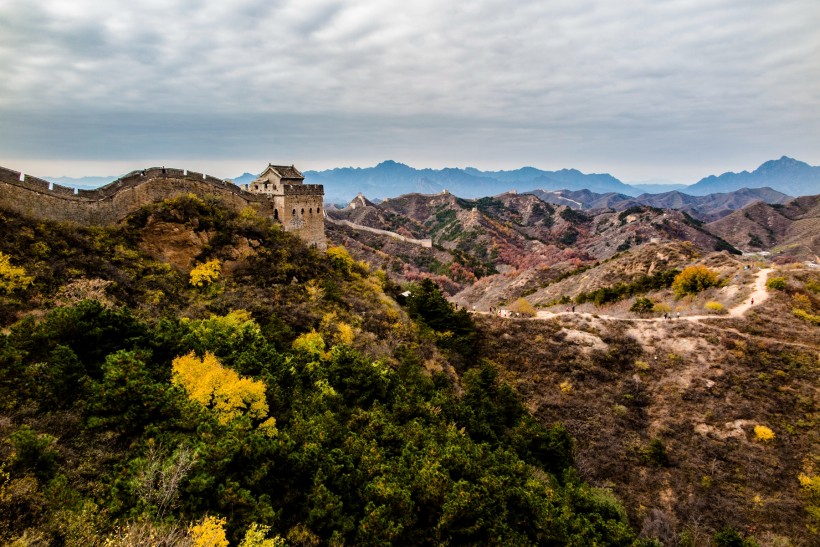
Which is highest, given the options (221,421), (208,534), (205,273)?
(205,273)

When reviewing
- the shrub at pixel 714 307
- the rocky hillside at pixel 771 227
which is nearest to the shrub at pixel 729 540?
the shrub at pixel 714 307

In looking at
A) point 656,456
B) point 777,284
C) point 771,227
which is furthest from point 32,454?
point 771,227

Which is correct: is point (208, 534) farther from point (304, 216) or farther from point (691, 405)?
point (691, 405)

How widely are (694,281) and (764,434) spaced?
2624cm

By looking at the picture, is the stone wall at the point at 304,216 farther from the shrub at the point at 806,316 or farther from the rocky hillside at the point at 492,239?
the rocky hillside at the point at 492,239

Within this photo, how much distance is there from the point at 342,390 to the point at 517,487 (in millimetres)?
9140

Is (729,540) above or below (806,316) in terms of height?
below

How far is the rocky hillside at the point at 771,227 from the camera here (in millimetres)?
151488

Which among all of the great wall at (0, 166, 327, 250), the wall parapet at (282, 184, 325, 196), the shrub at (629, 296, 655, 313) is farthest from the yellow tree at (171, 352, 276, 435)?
the shrub at (629, 296, 655, 313)

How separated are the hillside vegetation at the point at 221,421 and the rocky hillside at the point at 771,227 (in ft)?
516

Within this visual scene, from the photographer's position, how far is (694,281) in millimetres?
49594

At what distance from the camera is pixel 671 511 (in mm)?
24141

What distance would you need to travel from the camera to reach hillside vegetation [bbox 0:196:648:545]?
10.3 meters

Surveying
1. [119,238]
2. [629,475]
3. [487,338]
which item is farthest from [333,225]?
[629,475]
